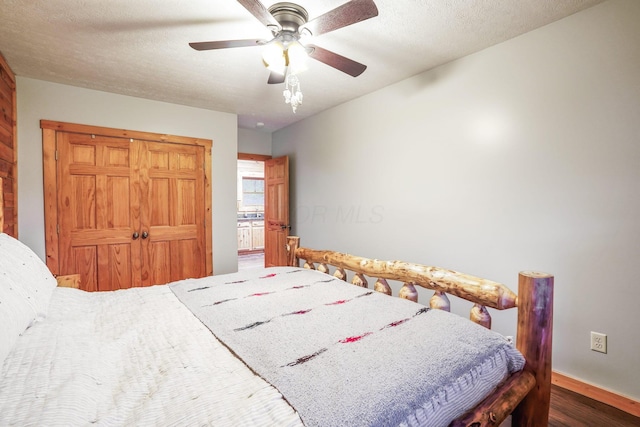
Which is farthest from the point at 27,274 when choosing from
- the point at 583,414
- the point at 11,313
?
the point at 583,414

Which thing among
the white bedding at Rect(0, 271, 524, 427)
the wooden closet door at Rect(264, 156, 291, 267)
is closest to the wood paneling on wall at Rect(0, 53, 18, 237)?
the white bedding at Rect(0, 271, 524, 427)

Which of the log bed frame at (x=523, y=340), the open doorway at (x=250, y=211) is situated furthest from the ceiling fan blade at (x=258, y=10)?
the open doorway at (x=250, y=211)

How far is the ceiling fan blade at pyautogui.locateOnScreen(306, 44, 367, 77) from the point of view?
1.77 metres

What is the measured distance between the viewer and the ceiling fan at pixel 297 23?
1385 mm

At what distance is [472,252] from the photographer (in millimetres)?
2436

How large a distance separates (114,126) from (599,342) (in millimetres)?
4669

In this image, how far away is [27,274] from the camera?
1262mm

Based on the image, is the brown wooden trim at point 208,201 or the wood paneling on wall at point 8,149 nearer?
the wood paneling on wall at point 8,149

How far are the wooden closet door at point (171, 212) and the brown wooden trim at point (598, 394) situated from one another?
3647 millimetres

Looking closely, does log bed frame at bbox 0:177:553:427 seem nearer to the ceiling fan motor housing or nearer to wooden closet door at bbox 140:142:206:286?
the ceiling fan motor housing

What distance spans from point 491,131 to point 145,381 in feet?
8.74

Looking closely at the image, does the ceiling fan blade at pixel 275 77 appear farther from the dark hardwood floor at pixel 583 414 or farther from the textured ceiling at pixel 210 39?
the dark hardwood floor at pixel 583 414

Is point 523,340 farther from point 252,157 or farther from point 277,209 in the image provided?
point 252,157

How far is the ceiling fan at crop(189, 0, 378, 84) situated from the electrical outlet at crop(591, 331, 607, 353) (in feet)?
7.61
